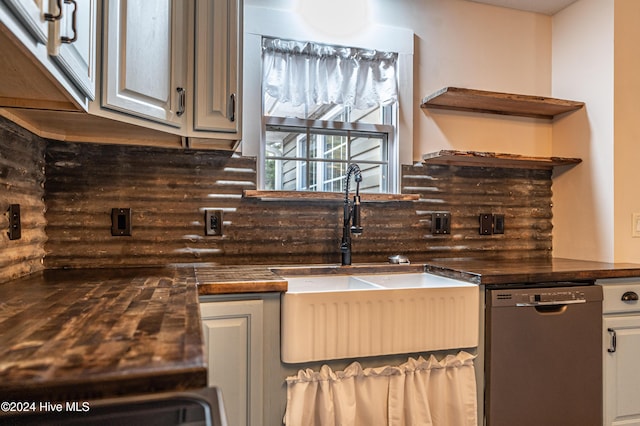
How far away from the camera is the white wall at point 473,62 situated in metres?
2.40


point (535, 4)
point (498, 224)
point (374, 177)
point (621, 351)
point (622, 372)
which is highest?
point (535, 4)

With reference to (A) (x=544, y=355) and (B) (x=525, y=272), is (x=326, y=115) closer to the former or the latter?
(B) (x=525, y=272)

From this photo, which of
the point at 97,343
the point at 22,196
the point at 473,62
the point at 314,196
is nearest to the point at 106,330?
the point at 97,343

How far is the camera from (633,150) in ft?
7.51

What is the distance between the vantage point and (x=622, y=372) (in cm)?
192

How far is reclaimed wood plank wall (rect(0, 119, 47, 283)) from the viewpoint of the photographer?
1.42 meters

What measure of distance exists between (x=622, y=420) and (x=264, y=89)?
94.0 inches

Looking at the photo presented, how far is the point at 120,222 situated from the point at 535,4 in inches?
107

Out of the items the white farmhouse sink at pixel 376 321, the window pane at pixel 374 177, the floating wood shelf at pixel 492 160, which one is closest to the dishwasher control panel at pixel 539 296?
the white farmhouse sink at pixel 376 321

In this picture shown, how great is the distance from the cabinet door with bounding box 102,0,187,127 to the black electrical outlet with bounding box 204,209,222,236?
0.54 m

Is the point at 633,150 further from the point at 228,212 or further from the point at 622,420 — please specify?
the point at 228,212

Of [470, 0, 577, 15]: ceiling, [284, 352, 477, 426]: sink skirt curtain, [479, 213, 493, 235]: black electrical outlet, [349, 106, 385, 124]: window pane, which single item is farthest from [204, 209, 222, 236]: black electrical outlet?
[470, 0, 577, 15]: ceiling

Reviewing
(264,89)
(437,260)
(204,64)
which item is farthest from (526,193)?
(204,64)

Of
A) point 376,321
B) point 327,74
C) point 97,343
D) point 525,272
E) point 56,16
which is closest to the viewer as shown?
point 97,343
